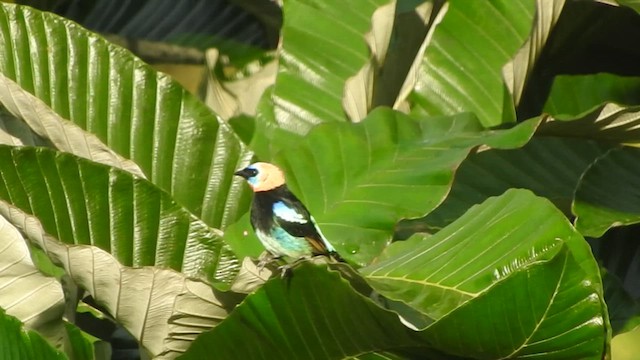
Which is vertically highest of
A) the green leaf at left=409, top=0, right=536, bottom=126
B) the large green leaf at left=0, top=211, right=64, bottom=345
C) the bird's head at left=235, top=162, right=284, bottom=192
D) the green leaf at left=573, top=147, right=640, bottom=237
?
the green leaf at left=409, top=0, right=536, bottom=126

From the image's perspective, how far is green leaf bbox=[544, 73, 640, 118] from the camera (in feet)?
10.4

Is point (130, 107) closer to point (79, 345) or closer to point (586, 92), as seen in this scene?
point (79, 345)

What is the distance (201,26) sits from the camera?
3.73 metres

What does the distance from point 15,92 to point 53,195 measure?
36 centimetres

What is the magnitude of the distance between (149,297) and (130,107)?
2.63 ft

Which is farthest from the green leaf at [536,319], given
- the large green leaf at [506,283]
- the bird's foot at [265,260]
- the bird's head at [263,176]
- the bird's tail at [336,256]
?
the bird's head at [263,176]

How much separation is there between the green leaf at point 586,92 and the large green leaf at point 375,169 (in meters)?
0.56

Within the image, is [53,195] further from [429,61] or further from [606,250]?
[606,250]

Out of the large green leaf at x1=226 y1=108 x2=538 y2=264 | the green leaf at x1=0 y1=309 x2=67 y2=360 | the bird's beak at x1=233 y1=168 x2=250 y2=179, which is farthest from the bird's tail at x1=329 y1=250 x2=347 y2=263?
the green leaf at x1=0 y1=309 x2=67 y2=360

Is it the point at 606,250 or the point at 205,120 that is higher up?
the point at 205,120

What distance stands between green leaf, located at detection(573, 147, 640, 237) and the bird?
19.6 inches

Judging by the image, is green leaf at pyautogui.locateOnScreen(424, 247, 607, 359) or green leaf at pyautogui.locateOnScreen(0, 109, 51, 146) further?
green leaf at pyautogui.locateOnScreen(0, 109, 51, 146)

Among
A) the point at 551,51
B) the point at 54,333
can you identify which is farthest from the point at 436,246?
the point at 551,51

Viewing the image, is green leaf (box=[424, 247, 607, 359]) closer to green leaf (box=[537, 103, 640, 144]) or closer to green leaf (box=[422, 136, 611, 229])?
green leaf (box=[537, 103, 640, 144])
